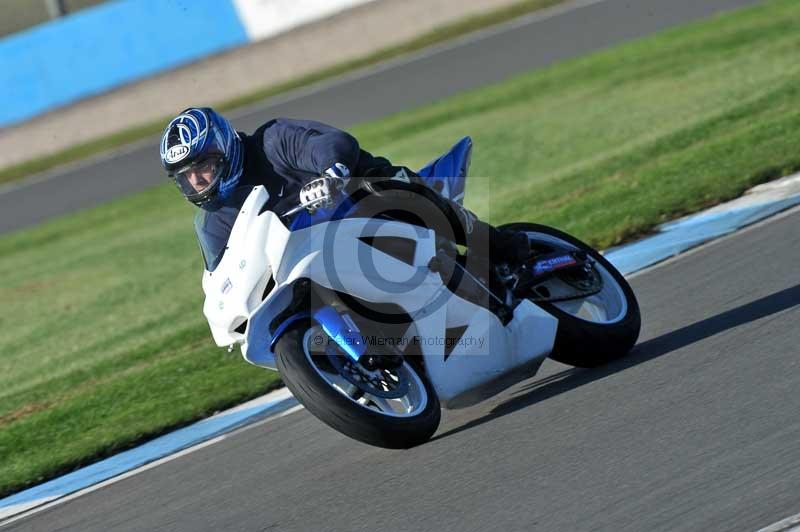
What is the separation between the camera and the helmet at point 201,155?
18.1 ft

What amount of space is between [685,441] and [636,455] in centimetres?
19

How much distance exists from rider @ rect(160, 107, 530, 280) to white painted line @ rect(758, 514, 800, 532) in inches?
91.8

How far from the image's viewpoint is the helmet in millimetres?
5523

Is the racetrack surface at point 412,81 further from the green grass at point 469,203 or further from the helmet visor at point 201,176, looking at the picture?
the helmet visor at point 201,176

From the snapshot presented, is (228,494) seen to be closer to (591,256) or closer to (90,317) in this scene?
(591,256)

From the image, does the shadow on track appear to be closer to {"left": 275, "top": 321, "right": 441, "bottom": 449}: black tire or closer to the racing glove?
{"left": 275, "top": 321, "right": 441, "bottom": 449}: black tire

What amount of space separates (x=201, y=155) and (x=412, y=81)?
15.7 metres

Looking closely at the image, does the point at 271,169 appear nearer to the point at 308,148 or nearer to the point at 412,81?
the point at 308,148

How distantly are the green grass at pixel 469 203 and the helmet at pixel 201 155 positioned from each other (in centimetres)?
203

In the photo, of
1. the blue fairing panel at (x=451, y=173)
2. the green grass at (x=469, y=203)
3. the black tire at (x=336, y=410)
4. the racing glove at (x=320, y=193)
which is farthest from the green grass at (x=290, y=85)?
the black tire at (x=336, y=410)

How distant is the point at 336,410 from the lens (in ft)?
16.0

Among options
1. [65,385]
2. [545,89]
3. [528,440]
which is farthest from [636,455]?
[545,89]

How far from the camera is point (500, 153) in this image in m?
13.8

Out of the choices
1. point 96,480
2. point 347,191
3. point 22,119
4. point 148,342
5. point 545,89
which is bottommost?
point 22,119
